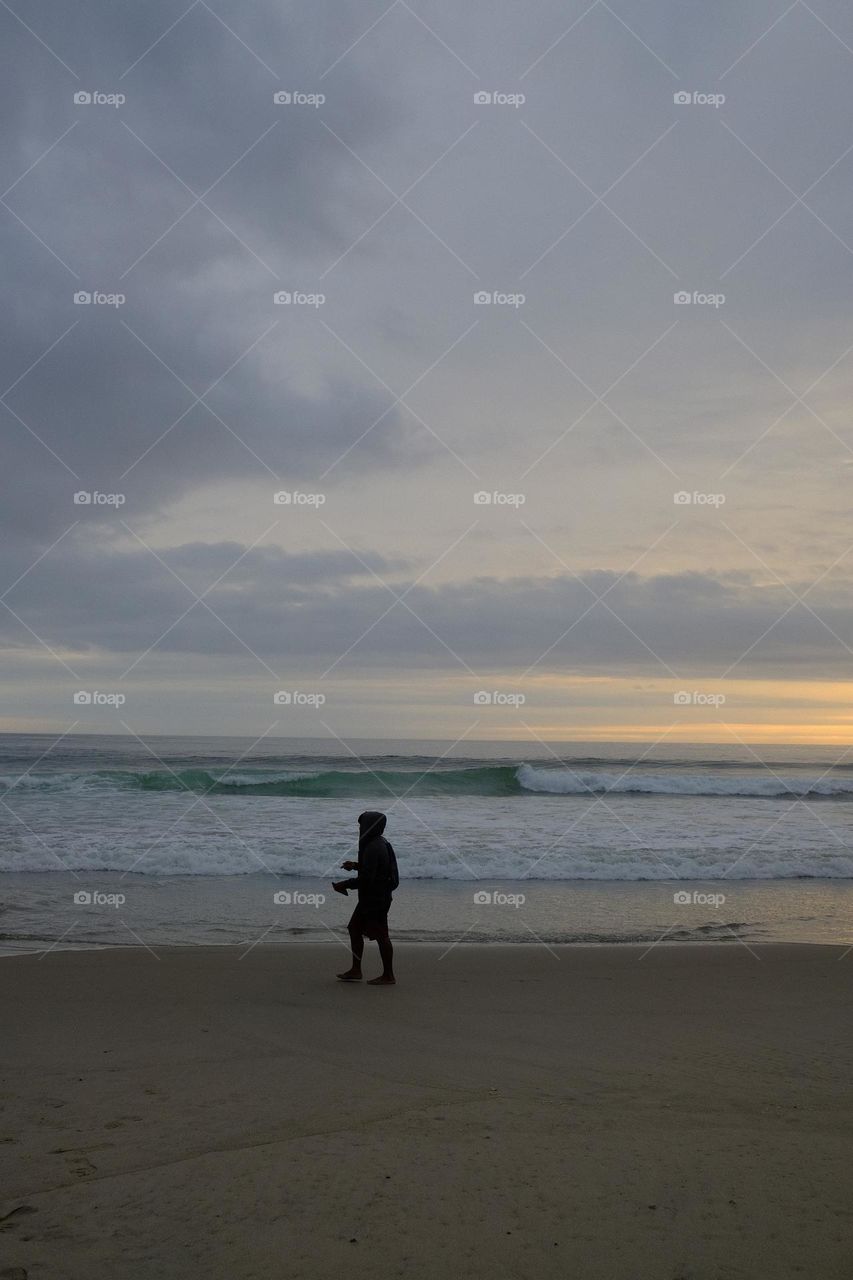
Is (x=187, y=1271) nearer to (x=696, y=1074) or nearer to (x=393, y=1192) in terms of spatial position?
(x=393, y=1192)

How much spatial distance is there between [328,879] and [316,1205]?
11122 millimetres

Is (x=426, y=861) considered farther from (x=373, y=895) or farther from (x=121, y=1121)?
(x=121, y=1121)

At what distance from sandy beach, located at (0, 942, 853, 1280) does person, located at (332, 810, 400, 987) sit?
24 cm

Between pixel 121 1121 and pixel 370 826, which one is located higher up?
pixel 370 826

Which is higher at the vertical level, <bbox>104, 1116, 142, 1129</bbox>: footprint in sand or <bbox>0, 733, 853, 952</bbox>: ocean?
<bbox>0, 733, 853, 952</bbox>: ocean

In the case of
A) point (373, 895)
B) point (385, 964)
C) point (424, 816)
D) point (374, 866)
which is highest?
point (424, 816)

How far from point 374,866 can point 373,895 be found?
242mm

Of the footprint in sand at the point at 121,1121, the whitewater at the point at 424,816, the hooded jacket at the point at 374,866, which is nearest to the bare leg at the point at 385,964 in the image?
the hooded jacket at the point at 374,866

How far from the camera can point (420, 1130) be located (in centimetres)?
421

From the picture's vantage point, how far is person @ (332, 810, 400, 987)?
25.9ft

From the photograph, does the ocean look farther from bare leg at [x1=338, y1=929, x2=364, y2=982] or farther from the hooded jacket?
the hooded jacket

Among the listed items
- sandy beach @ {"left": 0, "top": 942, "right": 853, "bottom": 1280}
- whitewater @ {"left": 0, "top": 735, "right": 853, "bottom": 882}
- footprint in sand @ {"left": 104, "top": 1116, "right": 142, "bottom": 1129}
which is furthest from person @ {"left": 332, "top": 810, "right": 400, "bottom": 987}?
whitewater @ {"left": 0, "top": 735, "right": 853, "bottom": 882}

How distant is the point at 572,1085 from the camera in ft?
16.4

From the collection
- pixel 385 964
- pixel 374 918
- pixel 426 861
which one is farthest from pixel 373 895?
pixel 426 861
